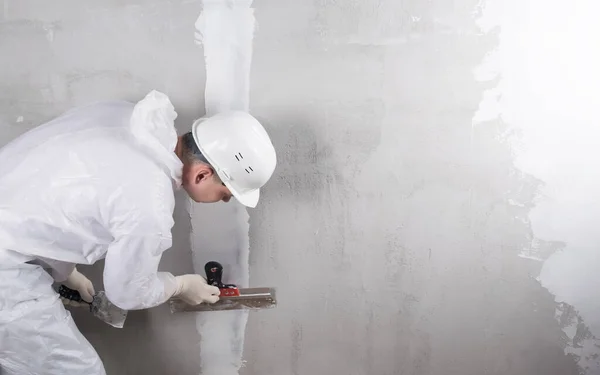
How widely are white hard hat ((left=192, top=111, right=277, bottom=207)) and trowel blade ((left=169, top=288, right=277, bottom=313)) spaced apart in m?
0.45

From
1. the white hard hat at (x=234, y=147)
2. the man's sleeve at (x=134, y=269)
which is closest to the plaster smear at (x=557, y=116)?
the white hard hat at (x=234, y=147)

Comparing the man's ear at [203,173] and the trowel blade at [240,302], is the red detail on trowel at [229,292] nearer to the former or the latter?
the trowel blade at [240,302]

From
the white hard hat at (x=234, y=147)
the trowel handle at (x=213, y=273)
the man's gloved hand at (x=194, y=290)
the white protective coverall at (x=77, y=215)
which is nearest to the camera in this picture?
the white protective coverall at (x=77, y=215)

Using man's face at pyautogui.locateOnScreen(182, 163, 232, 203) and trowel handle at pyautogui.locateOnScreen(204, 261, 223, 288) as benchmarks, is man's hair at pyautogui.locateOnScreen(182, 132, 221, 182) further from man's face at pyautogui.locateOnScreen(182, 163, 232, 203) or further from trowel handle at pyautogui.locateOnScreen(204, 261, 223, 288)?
trowel handle at pyautogui.locateOnScreen(204, 261, 223, 288)

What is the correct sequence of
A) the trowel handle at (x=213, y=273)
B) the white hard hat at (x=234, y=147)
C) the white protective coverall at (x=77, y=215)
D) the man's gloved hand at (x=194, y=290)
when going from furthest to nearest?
the trowel handle at (x=213, y=273), the man's gloved hand at (x=194, y=290), the white hard hat at (x=234, y=147), the white protective coverall at (x=77, y=215)

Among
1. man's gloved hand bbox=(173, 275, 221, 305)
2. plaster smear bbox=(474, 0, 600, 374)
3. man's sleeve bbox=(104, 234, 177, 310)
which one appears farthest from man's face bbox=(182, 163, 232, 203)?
plaster smear bbox=(474, 0, 600, 374)

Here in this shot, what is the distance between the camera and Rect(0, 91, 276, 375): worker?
1.27 meters

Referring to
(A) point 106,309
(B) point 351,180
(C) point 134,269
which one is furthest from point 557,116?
(A) point 106,309

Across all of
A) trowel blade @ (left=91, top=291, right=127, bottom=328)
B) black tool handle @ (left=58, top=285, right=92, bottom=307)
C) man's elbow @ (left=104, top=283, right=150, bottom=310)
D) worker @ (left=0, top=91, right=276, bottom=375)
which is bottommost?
trowel blade @ (left=91, top=291, right=127, bottom=328)

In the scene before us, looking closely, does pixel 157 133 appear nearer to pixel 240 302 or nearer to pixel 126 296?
pixel 126 296

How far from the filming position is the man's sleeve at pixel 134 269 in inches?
50.6

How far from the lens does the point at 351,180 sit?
1.72 metres

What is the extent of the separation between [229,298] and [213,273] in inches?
4.1

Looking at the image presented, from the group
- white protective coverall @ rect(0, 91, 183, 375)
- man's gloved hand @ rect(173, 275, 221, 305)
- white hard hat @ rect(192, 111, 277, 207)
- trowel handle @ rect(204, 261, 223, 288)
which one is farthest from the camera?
trowel handle @ rect(204, 261, 223, 288)
